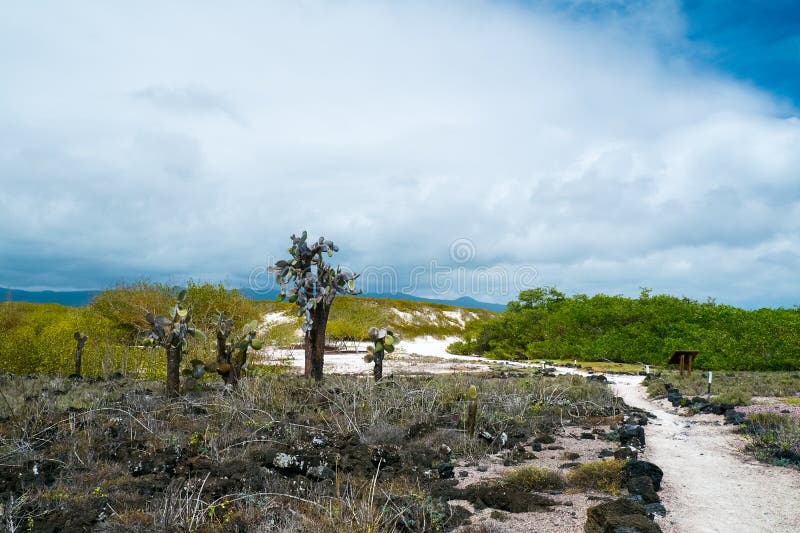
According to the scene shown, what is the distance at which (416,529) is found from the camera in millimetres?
4699

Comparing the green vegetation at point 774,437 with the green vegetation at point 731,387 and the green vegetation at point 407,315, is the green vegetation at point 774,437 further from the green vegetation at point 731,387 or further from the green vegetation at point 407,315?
the green vegetation at point 407,315

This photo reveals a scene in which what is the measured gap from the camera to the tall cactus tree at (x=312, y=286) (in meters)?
12.6

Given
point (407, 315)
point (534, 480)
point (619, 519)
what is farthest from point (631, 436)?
point (407, 315)

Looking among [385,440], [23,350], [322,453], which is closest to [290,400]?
[385,440]

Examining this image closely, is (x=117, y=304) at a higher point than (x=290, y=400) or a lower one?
higher

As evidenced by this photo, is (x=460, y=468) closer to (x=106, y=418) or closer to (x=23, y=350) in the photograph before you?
(x=106, y=418)

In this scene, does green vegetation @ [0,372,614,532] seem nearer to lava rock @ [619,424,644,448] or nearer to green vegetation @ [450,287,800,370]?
lava rock @ [619,424,644,448]

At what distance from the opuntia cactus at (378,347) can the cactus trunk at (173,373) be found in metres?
3.81

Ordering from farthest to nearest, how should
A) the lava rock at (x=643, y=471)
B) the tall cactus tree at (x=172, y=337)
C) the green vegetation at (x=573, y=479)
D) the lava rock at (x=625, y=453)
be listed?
the tall cactus tree at (x=172, y=337), the lava rock at (x=625, y=453), the lava rock at (x=643, y=471), the green vegetation at (x=573, y=479)

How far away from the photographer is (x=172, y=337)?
34.1 ft

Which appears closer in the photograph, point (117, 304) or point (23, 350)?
point (23, 350)

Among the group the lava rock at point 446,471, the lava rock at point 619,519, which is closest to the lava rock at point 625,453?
the lava rock at point 446,471

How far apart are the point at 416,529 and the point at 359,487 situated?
Answer: 1138 mm

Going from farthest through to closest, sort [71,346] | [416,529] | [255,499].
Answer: [71,346], [255,499], [416,529]
